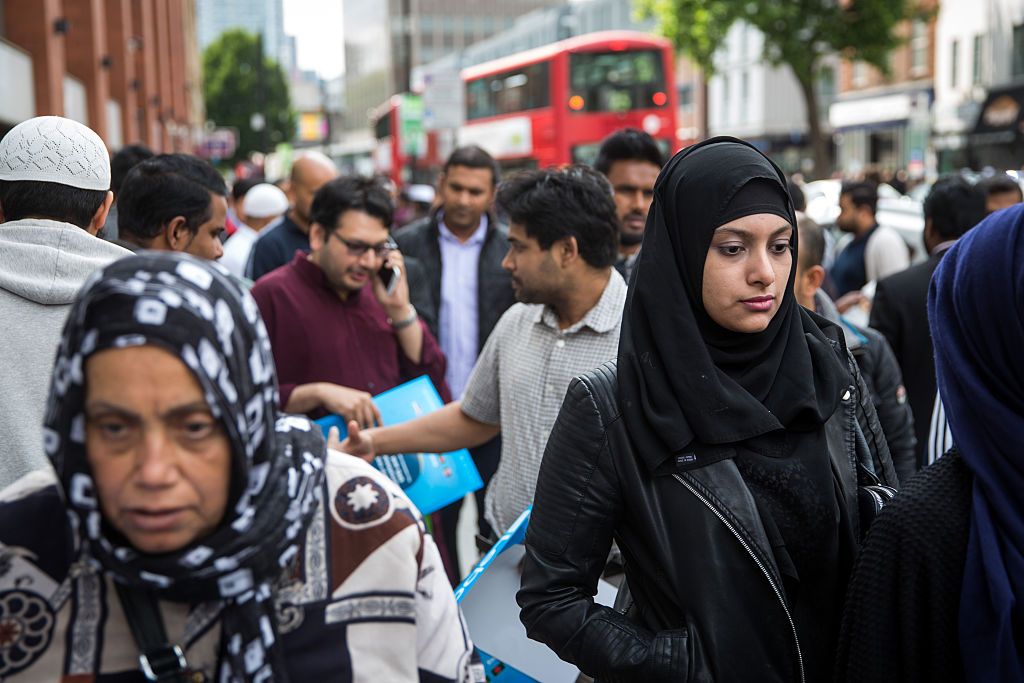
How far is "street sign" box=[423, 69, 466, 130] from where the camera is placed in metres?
18.0

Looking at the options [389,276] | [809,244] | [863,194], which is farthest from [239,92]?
[809,244]

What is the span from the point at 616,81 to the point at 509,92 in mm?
2829

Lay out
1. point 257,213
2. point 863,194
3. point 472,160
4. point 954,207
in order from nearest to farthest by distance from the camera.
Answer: point 954,207 → point 472,160 → point 863,194 → point 257,213

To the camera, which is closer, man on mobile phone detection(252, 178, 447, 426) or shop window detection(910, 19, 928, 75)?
man on mobile phone detection(252, 178, 447, 426)

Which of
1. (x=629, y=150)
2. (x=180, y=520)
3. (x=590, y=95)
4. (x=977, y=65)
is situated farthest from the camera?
(x=977, y=65)

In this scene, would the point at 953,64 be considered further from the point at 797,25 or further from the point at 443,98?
the point at 443,98

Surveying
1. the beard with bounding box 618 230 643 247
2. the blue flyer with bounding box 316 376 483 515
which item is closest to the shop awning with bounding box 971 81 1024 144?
the beard with bounding box 618 230 643 247

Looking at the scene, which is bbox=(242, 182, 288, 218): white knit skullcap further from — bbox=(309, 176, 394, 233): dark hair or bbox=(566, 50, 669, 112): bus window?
bbox=(566, 50, 669, 112): bus window

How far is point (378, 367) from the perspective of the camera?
4.76 metres

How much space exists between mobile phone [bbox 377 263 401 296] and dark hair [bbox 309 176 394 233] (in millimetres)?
186

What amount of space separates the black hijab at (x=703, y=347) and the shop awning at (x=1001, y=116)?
31.2m

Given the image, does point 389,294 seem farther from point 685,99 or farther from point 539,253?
point 685,99

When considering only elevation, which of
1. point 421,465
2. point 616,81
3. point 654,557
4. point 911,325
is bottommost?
point 421,465

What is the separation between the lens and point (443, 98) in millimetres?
18109
